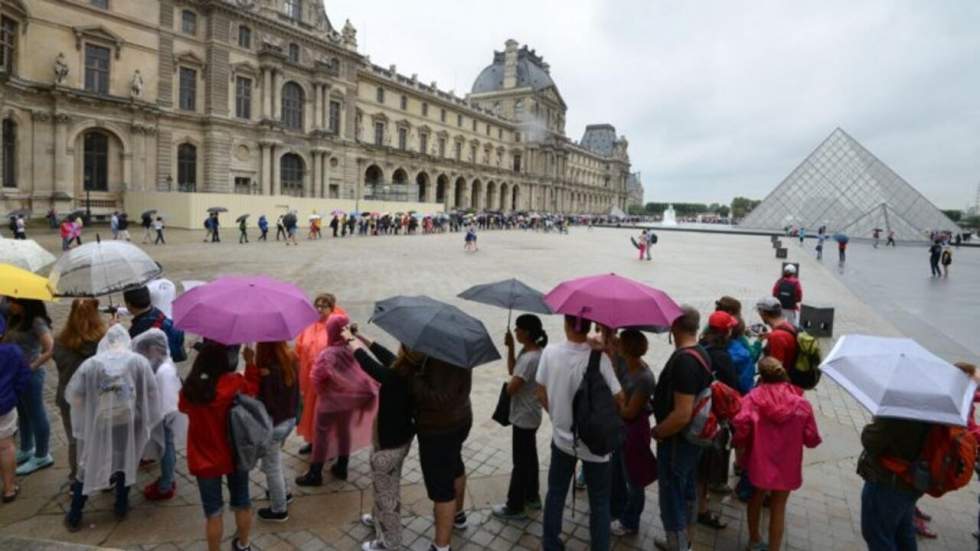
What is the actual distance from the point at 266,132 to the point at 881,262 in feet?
132

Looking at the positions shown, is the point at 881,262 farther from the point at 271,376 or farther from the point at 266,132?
the point at 266,132

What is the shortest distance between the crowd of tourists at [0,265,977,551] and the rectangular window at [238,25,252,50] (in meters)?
40.2

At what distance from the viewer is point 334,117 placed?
46.8 m

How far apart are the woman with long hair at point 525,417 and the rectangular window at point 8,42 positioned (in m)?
35.3

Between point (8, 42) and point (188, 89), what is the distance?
9.82 m

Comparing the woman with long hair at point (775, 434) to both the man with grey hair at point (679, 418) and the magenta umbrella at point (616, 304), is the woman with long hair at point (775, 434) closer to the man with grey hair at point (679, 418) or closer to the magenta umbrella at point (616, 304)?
the man with grey hair at point (679, 418)

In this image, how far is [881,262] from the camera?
2764 centimetres

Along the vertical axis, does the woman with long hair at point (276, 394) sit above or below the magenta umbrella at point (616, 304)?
below

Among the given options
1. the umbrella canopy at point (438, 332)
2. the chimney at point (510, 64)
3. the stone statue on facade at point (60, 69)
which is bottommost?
the umbrella canopy at point (438, 332)

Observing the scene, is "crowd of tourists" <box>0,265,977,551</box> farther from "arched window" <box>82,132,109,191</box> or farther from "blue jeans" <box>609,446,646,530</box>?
"arched window" <box>82,132,109,191</box>

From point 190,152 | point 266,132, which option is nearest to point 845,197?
point 266,132

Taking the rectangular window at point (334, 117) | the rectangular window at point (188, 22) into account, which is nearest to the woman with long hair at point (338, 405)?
the rectangular window at point (188, 22)

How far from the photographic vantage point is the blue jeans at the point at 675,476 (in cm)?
357

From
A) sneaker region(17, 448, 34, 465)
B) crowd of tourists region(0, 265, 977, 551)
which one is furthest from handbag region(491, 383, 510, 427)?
sneaker region(17, 448, 34, 465)
